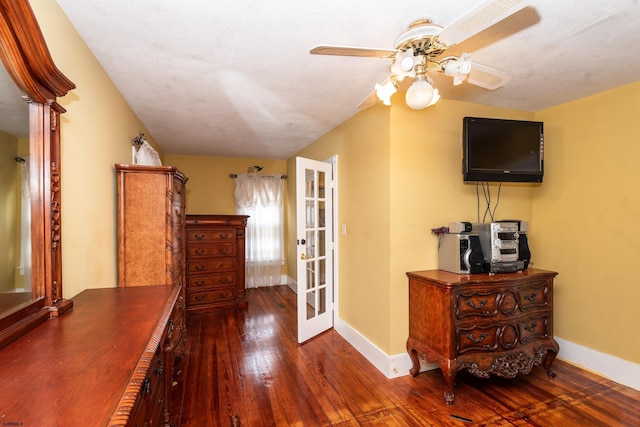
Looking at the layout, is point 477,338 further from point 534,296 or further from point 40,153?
point 40,153

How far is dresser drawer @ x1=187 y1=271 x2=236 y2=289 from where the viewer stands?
3895mm

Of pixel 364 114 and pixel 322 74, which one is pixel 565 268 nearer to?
pixel 364 114

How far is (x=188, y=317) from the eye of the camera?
3756 mm

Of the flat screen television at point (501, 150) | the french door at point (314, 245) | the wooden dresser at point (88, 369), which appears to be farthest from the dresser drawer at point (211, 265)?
the flat screen television at point (501, 150)

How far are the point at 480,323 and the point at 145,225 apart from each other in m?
2.53

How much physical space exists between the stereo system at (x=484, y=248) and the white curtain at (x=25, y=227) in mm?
2489

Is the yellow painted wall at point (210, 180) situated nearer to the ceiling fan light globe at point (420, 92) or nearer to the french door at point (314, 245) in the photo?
the french door at point (314, 245)

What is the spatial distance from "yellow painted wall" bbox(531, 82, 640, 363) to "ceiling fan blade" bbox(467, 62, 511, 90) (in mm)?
1571

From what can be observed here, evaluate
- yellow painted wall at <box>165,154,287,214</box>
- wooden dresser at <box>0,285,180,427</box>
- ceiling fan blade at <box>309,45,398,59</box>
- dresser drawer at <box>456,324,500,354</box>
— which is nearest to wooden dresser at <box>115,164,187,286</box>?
wooden dresser at <box>0,285,180,427</box>

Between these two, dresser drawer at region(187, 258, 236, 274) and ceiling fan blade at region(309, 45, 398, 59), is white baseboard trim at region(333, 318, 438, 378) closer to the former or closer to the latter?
dresser drawer at region(187, 258, 236, 274)

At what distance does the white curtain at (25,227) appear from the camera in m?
1.07

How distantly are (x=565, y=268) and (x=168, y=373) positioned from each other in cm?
327

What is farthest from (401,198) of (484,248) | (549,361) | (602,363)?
(602,363)

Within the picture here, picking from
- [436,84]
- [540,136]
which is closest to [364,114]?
[436,84]
